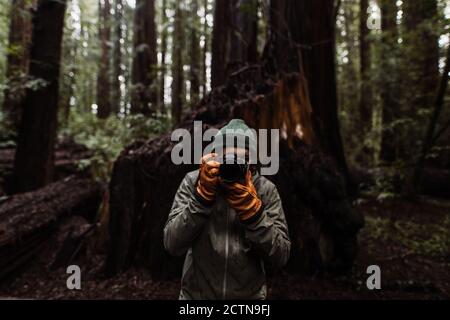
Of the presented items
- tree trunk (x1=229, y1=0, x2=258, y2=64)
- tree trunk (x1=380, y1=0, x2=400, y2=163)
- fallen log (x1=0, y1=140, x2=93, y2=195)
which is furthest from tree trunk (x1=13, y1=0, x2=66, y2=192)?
tree trunk (x1=380, y1=0, x2=400, y2=163)

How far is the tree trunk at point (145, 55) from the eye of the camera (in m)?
11.7

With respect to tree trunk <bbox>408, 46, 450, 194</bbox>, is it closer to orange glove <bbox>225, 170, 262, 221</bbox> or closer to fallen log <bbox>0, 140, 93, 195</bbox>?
orange glove <bbox>225, 170, 262, 221</bbox>

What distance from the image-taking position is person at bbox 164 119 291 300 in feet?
6.89

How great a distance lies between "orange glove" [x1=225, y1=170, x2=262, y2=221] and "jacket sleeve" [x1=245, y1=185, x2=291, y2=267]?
0.18ft

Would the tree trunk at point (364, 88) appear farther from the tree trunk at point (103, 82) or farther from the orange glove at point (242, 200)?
the tree trunk at point (103, 82)

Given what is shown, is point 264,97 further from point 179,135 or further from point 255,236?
point 255,236

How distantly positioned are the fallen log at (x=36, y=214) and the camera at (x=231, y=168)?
411 centimetres

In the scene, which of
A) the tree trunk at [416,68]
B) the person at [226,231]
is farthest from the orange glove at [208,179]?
the tree trunk at [416,68]

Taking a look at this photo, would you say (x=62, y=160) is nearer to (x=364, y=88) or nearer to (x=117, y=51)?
(x=364, y=88)

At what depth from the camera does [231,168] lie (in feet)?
6.70

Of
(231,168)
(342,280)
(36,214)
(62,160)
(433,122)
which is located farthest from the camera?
(62,160)

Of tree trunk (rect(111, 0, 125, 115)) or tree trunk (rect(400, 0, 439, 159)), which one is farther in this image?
tree trunk (rect(111, 0, 125, 115))

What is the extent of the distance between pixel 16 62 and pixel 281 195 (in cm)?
1160

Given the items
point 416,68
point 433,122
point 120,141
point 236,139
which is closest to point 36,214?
point 120,141
